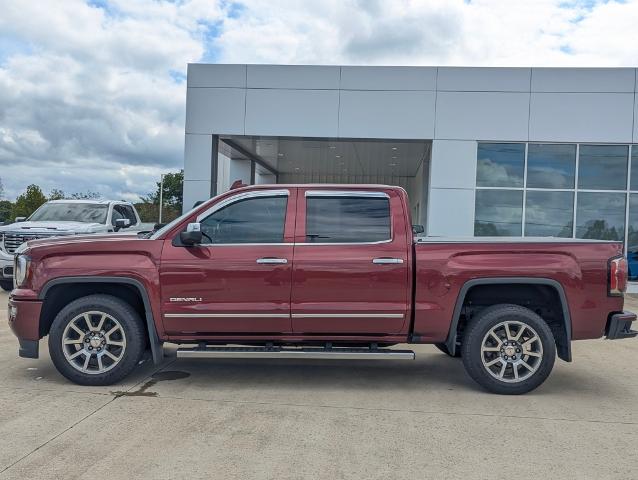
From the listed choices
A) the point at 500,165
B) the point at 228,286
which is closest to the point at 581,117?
the point at 500,165

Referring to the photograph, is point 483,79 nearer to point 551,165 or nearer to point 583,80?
point 583,80

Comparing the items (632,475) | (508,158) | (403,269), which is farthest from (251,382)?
(508,158)

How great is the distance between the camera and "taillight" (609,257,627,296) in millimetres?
5262

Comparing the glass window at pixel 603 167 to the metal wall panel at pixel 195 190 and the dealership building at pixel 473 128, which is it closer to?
the dealership building at pixel 473 128

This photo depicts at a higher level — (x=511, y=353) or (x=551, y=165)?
(x=551, y=165)

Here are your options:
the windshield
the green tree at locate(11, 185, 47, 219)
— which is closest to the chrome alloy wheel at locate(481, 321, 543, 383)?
the windshield

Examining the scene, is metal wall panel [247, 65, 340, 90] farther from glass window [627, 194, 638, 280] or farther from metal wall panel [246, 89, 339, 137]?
glass window [627, 194, 638, 280]

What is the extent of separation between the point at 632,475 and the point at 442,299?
208cm

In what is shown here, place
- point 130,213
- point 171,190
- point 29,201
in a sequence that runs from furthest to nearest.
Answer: point 171,190 < point 29,201 < point 130,213

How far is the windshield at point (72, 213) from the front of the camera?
11883 mm

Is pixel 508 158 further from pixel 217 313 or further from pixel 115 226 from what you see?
pixel 217 313

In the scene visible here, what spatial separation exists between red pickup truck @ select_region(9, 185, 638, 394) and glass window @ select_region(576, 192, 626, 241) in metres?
10.9

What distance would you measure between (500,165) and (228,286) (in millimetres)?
11705

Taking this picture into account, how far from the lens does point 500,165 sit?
1532 cm
